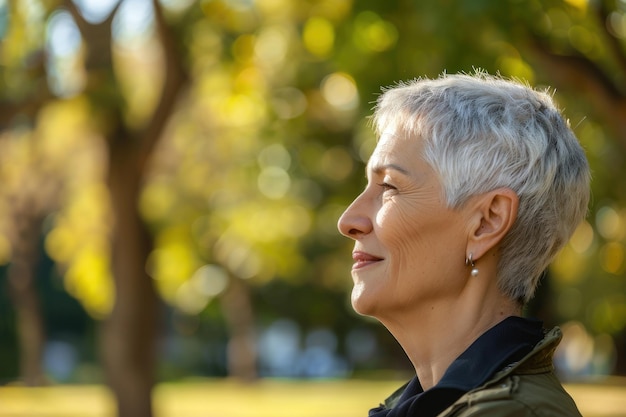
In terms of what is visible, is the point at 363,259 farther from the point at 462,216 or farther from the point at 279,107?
the point at 279,107

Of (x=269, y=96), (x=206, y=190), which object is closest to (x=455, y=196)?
(x=269, y=96)

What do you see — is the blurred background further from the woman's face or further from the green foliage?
the woman's face

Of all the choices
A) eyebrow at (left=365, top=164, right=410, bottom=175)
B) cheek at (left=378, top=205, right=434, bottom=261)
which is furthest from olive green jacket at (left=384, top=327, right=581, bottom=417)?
eyebrow at (left=365, top=164, right=410, bottom=175)

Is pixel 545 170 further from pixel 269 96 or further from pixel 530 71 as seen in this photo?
pixel 269 96

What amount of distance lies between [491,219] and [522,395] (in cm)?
44

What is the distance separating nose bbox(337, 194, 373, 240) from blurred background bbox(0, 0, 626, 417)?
4.81 feet

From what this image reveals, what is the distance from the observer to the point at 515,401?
79.4 inches

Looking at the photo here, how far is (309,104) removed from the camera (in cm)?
1590

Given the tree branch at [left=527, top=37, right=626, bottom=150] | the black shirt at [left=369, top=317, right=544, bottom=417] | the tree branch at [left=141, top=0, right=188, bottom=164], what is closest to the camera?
the black shirt at [left=369, top=317, right=544, bottom=417]

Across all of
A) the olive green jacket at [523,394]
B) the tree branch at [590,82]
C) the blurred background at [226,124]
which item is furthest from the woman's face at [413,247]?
the tree branch at [590,82]

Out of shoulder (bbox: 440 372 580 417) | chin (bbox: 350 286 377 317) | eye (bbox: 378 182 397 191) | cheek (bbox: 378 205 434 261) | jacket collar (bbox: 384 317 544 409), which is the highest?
eye (bbox: 378 182 397 191)

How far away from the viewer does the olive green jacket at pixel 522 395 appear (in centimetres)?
201

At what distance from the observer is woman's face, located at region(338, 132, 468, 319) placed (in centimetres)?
238

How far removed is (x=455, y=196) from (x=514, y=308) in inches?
11.7
